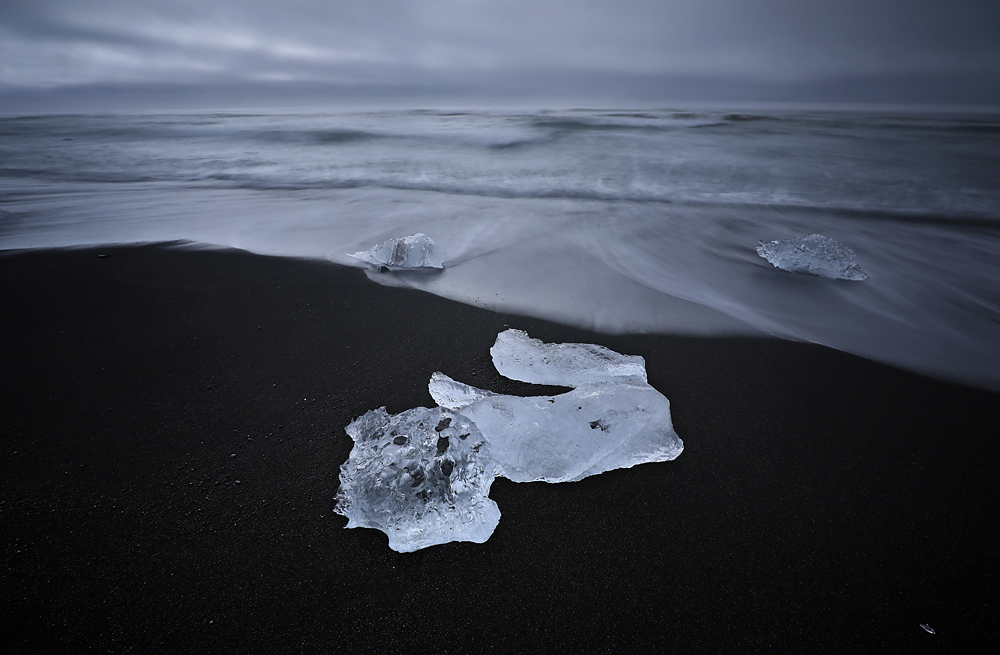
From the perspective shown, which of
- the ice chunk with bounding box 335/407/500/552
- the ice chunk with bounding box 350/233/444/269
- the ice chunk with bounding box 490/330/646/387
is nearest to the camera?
the ice chunk with bounding box 335/407/500/552

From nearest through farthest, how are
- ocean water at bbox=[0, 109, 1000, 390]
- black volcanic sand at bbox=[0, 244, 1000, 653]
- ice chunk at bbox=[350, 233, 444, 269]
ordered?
black volcanic sand at bbox=[0, 244, 1000, 653], ocean water at bbox=[0, 109, 1000, 390], ice chunk at bbox=[350, 233, 444, 269]

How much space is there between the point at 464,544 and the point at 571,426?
0.51 metres

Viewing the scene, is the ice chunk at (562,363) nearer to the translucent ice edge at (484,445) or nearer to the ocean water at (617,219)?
the translucent ice edge at (484,445)

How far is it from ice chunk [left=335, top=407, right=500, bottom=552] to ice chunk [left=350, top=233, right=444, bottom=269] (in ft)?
6.07

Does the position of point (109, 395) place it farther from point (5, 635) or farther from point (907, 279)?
point (907, 279)

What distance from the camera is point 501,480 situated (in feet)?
4.51

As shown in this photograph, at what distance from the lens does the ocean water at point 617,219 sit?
101 inches

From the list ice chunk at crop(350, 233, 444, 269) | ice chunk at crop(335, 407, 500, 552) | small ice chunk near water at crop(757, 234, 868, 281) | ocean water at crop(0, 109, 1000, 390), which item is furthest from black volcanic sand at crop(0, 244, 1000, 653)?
small ice chunk near water at crop(757, 234, 868, 281)

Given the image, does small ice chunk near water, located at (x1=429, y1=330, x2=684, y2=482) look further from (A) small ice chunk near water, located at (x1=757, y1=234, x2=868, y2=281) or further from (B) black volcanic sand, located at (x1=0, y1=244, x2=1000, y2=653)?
(A) small ice chunk near water, located at (x1=757, y1=234, x2=868, y2=281)

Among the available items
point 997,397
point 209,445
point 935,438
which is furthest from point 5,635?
point 997,397

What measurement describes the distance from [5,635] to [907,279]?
4817mm

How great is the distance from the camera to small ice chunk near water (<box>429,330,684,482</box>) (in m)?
1.40

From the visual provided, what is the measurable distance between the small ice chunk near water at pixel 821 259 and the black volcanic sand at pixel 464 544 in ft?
4.33

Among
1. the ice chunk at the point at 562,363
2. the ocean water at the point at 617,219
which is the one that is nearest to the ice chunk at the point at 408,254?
the ocean water at the point at 617,219
